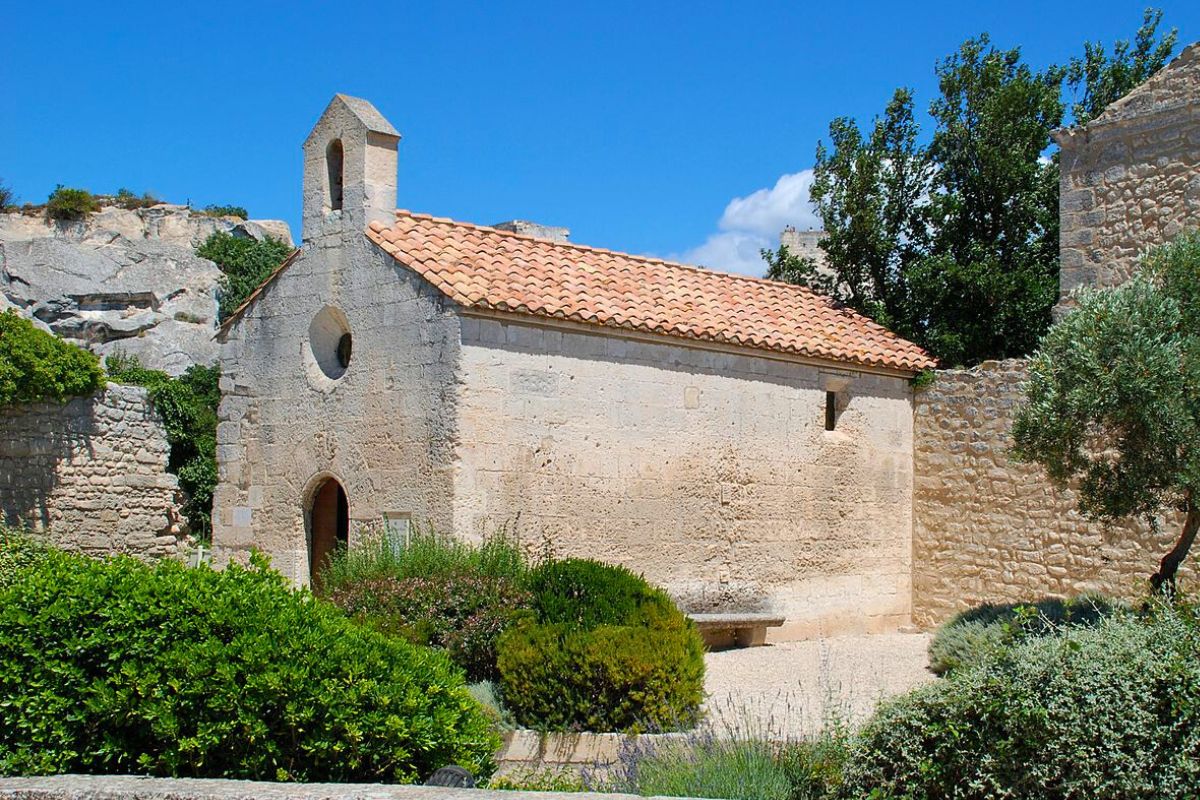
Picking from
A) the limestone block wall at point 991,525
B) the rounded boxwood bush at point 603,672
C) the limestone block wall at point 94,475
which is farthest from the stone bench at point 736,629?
the limestone block wall at point 94,475

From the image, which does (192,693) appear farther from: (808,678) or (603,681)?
(808,678)

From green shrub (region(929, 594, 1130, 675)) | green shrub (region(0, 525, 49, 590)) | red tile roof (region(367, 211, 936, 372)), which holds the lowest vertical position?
green shrub (region(929, 594, 1130, 675))

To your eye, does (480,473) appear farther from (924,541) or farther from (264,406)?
(924,541)

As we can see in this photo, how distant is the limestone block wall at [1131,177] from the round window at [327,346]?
852cm

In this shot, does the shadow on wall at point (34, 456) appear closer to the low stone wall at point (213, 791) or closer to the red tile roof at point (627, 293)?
the red tile roof at point (627, 293)

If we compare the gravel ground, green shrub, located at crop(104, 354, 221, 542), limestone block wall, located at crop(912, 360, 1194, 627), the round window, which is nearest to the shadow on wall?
the round window

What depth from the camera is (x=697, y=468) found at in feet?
43.5

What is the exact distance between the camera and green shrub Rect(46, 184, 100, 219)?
36.2 meters

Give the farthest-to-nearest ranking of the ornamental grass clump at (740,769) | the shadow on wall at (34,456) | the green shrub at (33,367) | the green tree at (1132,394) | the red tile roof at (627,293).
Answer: the shadow on wall at (34,456)
the green shrub at (33,367)
the red tile roof at (627,293)
the green tree at (1132,394)
the ornamental grass clump at (740,769)

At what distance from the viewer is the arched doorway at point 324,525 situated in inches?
530

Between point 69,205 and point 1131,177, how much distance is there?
3208 centimetres

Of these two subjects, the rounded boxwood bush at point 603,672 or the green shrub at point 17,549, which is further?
the green shrub at point 17,549

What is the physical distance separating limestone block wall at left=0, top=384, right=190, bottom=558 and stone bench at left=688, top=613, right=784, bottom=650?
29.6 ft

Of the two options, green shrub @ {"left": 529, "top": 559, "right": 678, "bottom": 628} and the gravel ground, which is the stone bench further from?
green shrub @ {"left": 529, "top": 559, "right": 678, "bottom": 628}
